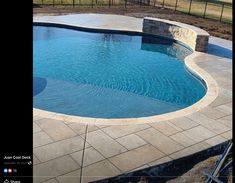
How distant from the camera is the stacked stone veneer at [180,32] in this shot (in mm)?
17375

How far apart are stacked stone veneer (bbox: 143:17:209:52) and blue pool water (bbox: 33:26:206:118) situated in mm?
490

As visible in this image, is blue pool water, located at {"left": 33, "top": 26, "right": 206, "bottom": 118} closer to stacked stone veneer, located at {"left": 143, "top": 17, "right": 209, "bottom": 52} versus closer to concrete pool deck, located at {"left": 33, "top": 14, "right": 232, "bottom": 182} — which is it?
stacked stone veneer, located at {"left": 143, "top": 17, "right": 209, "bottom": 52}

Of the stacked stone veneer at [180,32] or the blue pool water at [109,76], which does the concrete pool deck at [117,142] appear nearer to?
the blue pool water at [109,76]

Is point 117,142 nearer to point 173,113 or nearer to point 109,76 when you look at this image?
point 173,113

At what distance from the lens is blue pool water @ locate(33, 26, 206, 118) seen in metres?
11.5

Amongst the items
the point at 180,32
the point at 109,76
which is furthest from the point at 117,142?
the point at 180,32

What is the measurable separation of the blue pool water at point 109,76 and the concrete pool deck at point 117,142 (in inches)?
73.3

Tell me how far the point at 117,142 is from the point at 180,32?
1327 centimetres

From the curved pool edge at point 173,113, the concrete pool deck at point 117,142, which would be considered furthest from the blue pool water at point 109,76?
the concrete pool deck at point 117,142

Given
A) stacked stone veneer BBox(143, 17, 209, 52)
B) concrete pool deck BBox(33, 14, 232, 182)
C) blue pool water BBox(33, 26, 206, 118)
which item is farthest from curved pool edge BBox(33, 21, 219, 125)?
stacked stone veneer BBox(143, 17, 209, 52)

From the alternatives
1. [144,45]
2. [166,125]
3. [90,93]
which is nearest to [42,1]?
[144,45]

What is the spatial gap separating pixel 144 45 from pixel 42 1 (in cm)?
1373
